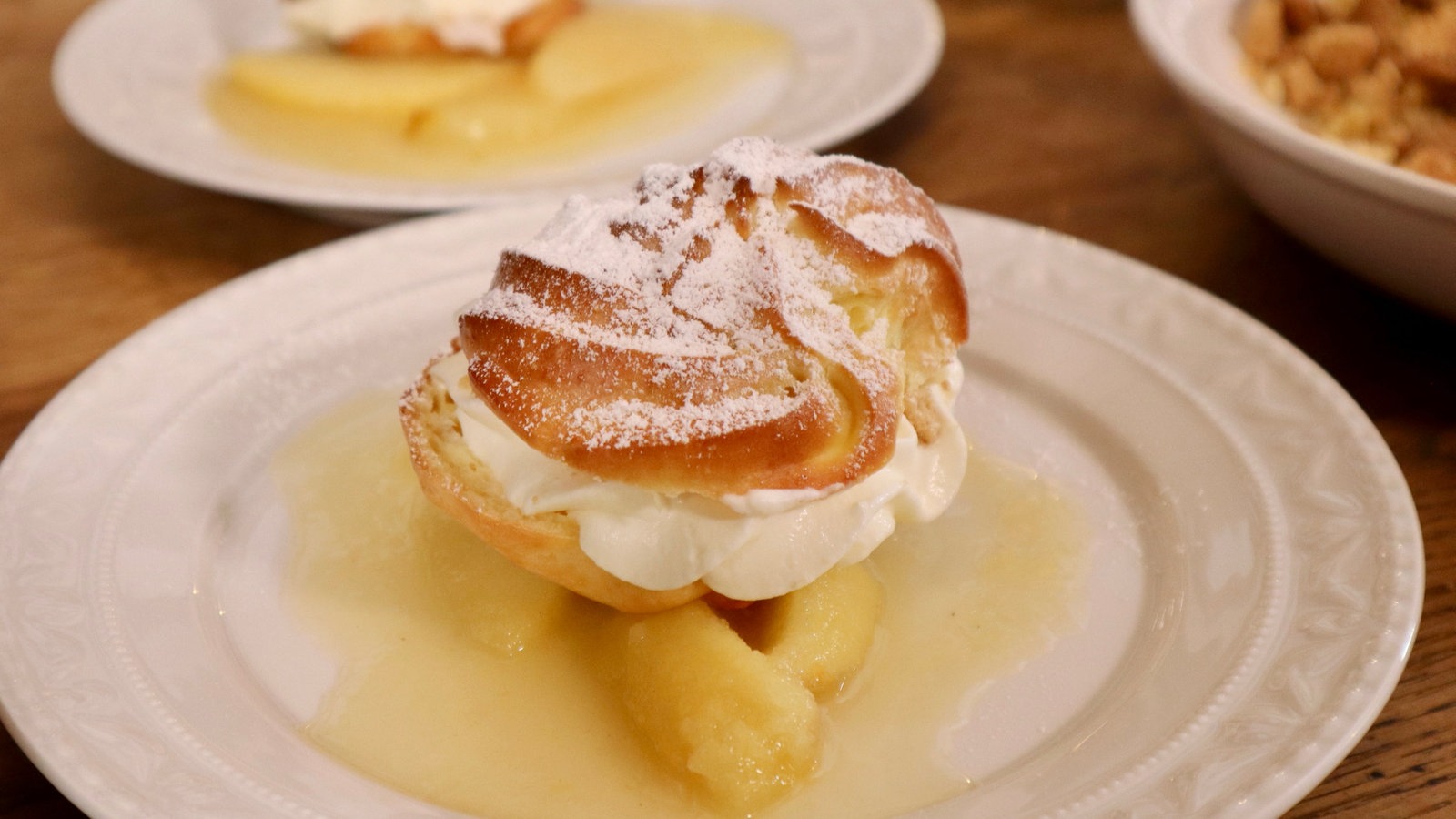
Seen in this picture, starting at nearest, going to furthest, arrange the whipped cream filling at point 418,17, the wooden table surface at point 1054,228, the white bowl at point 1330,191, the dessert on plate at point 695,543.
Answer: the dessert on plate at point 695,543 < the wooden table surface at point 1054,228 < the white bowl at point 1330,191 < the whipped cream filling at point 418,17

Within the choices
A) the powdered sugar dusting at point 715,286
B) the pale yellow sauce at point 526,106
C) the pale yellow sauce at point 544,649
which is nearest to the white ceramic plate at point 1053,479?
the pale yellow sauce at point 544,649

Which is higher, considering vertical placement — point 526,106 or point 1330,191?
point 1330,191

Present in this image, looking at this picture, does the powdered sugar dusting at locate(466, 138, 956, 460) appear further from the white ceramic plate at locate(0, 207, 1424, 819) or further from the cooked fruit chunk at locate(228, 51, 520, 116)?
the cooked fruit chunk at locate(228, 51, 520, 116)

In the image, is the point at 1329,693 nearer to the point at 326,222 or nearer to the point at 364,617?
the point at 364,617

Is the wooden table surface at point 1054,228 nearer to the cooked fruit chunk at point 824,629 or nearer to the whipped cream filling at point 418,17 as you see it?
the cooked fruit chunk at point 824,629

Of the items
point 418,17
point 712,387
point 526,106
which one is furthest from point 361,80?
point 712,387

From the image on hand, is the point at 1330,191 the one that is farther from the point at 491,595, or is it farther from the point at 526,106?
the point at 526,106
